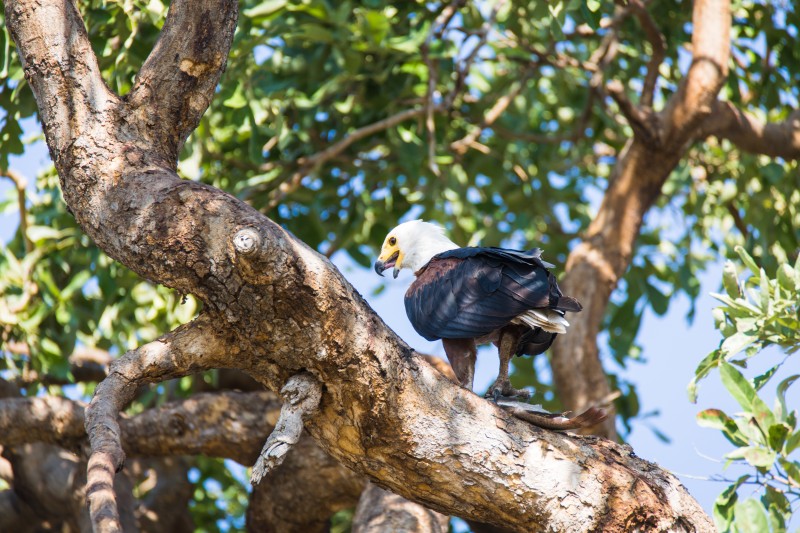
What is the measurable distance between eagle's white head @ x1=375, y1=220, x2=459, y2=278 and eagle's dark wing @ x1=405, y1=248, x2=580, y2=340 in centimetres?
61

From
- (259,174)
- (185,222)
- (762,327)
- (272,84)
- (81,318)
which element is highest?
(185,222)

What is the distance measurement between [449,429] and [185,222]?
41.3 inches

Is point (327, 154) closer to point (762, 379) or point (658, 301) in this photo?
point (658, 301)

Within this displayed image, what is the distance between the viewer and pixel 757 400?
10.4 ft

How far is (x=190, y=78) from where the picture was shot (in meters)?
3.11

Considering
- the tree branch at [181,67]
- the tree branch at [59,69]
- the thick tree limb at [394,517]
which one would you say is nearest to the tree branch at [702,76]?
the thick tree limb at [394,517]

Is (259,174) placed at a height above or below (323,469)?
above

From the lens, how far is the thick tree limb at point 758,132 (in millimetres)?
5469

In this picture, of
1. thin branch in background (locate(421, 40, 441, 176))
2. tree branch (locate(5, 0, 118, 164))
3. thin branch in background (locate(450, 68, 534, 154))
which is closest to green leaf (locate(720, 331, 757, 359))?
thin branch in background (locate(421, 40, 441, 176))

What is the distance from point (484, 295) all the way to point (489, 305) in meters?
0.05

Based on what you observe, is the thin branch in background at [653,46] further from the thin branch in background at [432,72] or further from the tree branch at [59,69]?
the tree branch at [59,69]

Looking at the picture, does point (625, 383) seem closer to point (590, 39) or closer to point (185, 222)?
point (590, 39)

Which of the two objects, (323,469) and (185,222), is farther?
(323,469)

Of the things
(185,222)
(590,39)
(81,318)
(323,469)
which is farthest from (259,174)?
(185,222)
